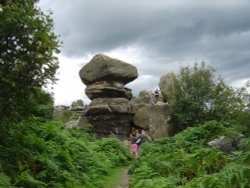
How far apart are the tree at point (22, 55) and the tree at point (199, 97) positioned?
1914 cm

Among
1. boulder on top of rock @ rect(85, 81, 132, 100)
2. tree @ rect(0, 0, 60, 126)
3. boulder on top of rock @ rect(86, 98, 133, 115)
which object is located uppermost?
boulder on top of rock @ rect(85, 81, 132, 100)

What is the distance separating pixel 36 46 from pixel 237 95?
19652mm

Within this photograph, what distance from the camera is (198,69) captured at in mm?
28875

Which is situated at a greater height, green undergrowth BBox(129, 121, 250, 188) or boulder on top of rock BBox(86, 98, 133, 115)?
boulder on top of rock BBox(86, 98, 133, 115)

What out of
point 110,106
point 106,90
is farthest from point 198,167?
point 106,90

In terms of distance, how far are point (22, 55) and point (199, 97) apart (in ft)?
66.9

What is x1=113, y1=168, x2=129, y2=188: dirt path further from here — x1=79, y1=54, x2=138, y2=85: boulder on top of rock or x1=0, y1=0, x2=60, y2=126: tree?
x1=79, y1=54, x2=138, y2=85: boulder on top of rock

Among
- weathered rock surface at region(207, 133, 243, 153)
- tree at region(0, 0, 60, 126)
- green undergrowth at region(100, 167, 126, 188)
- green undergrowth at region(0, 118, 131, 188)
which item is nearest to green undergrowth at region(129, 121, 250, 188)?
weathered rock surface at region(207, 133, 243, 153)

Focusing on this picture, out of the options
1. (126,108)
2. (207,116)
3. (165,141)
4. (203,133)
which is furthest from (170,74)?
(203,133)

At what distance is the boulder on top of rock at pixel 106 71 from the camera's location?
110ft

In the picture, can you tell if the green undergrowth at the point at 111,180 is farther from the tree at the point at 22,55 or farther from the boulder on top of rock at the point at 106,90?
the boulder on top of rock at the point at 106,90

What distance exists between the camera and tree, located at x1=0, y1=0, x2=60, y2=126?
9180 millimetres

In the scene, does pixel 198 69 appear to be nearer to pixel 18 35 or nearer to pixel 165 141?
pixel 165 141

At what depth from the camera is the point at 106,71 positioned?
3359cm
